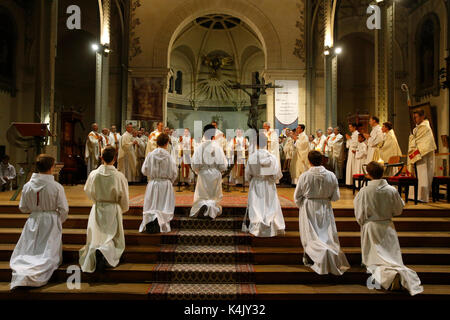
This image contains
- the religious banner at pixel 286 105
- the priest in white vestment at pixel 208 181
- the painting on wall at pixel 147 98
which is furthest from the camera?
the painting on wall at pixel 147 98

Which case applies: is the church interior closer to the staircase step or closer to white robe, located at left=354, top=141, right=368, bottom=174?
the staircase step

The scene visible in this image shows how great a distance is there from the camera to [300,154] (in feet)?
32.9

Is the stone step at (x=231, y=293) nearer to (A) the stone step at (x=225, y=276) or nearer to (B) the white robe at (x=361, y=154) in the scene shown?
(A) the stone step at (x=225, y=276)

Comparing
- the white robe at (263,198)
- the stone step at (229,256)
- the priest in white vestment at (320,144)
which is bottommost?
the stone step at (229,256)

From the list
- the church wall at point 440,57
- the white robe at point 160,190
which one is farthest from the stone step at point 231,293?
the church wall at point 440,57

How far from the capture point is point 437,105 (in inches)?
506

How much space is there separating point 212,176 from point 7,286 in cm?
321

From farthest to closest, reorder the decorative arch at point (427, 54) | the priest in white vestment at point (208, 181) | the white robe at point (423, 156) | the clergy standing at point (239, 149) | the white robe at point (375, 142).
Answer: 1. the decorative arch at point (427, 54)
2. the clergy standing at point (239, 149)
3. the white robe at point (375, 142)
4. the white robe at point (423, 156)
5. the priest in white vestment at point (208, 181)

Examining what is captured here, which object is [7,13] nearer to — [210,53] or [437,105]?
[210,53]

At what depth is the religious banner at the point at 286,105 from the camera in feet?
46.9

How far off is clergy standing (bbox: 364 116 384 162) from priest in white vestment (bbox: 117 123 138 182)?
7.10 metres

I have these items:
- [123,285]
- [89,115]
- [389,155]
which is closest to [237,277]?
[123,285]

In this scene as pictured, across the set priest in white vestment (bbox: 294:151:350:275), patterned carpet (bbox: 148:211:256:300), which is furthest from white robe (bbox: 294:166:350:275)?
patterned carpet (bbox: 148:211:256:300)

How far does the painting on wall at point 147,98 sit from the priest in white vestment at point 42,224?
10629mm
